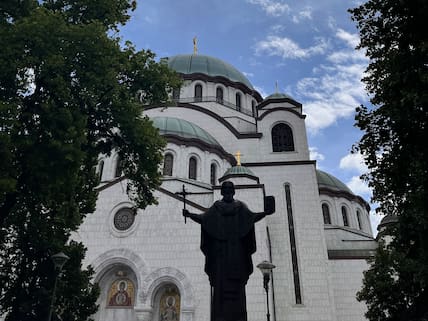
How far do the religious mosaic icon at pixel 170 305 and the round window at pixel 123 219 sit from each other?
3454 mm

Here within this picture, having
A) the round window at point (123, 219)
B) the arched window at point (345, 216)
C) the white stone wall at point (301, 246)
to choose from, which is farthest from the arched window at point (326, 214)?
the round window at point (123, 219)

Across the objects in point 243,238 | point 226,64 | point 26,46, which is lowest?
point 243,238

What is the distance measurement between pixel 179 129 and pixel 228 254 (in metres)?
17.9

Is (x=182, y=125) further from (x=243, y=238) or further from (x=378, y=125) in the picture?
(x=243, y=238)

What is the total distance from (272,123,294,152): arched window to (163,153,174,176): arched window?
721cm

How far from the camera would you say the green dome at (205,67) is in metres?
31.5

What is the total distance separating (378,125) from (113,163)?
15930 millimetres

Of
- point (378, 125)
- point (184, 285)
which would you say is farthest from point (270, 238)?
point (378, 125)

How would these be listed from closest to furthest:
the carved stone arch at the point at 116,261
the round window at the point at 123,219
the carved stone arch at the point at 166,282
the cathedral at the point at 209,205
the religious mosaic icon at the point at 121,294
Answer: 1. the carved stone arch at the point at 166,282
2. the cathedral at the point at 209,205
3. the carved stone arch at the point at 116,261
4. the religious mosaic icon at the point at 121,294
5. the round window at the point at 123,219

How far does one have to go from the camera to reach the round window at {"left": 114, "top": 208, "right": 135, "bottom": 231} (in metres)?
17.3

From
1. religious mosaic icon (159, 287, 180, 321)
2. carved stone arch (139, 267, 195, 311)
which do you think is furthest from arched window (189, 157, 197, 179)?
religious mosaic icon (159, 287, 180, 321)

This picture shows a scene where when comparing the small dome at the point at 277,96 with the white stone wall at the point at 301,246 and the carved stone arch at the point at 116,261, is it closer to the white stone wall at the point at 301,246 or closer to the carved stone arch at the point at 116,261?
the white stone wall at the point at 301,246

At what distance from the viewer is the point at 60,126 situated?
27.8 feet

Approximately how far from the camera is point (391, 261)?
13.1m
